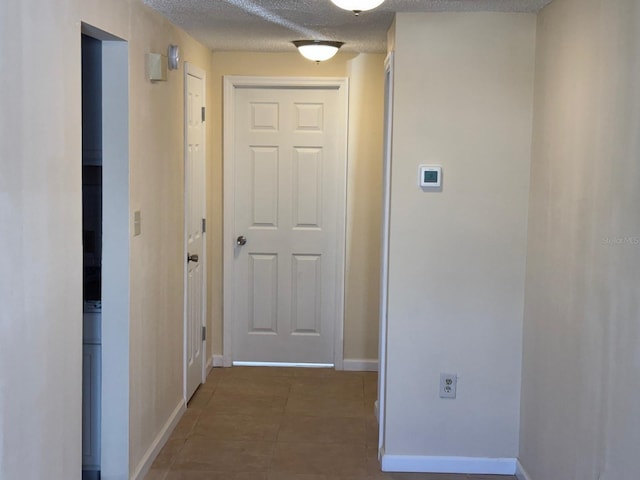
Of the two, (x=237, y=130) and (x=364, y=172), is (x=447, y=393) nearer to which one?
(x=364, y=172)

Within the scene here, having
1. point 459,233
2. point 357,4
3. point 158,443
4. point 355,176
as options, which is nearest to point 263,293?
point 355,176

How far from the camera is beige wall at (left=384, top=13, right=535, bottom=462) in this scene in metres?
3.47

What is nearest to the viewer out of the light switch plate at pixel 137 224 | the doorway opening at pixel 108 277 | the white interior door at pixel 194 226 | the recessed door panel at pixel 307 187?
the doorway opening at pixel 108 277

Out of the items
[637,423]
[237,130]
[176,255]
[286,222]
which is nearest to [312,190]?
[286,222]

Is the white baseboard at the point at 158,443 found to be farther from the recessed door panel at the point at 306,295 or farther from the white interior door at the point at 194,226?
the recessed door panel at the point at 306,295

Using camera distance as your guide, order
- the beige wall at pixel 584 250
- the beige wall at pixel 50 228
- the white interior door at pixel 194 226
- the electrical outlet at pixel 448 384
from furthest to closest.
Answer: the white interior door at pixel 194 226
the electrical outlet at pixel 448 384
the beige wall at pixel 584 250
the beige wall at pixel 50 228

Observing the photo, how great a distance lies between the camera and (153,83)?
353 cm

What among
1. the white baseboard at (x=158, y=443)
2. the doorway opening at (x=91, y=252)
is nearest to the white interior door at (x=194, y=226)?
the white baseboard at (x=158, y=443)

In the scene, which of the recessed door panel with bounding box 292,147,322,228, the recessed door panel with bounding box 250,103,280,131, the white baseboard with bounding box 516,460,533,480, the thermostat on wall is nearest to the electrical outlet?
the white baseboard with bounding box 516,460,533,480

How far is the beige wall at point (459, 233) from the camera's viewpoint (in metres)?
3.47

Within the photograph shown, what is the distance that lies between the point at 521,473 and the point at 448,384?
52 centimetres

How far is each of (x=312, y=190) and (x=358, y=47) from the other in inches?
40.3

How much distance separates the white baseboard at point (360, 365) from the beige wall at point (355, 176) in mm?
25

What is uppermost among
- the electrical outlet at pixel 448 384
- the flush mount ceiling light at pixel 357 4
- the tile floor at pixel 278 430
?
the flush mount ceiling light at pixel 357 4
